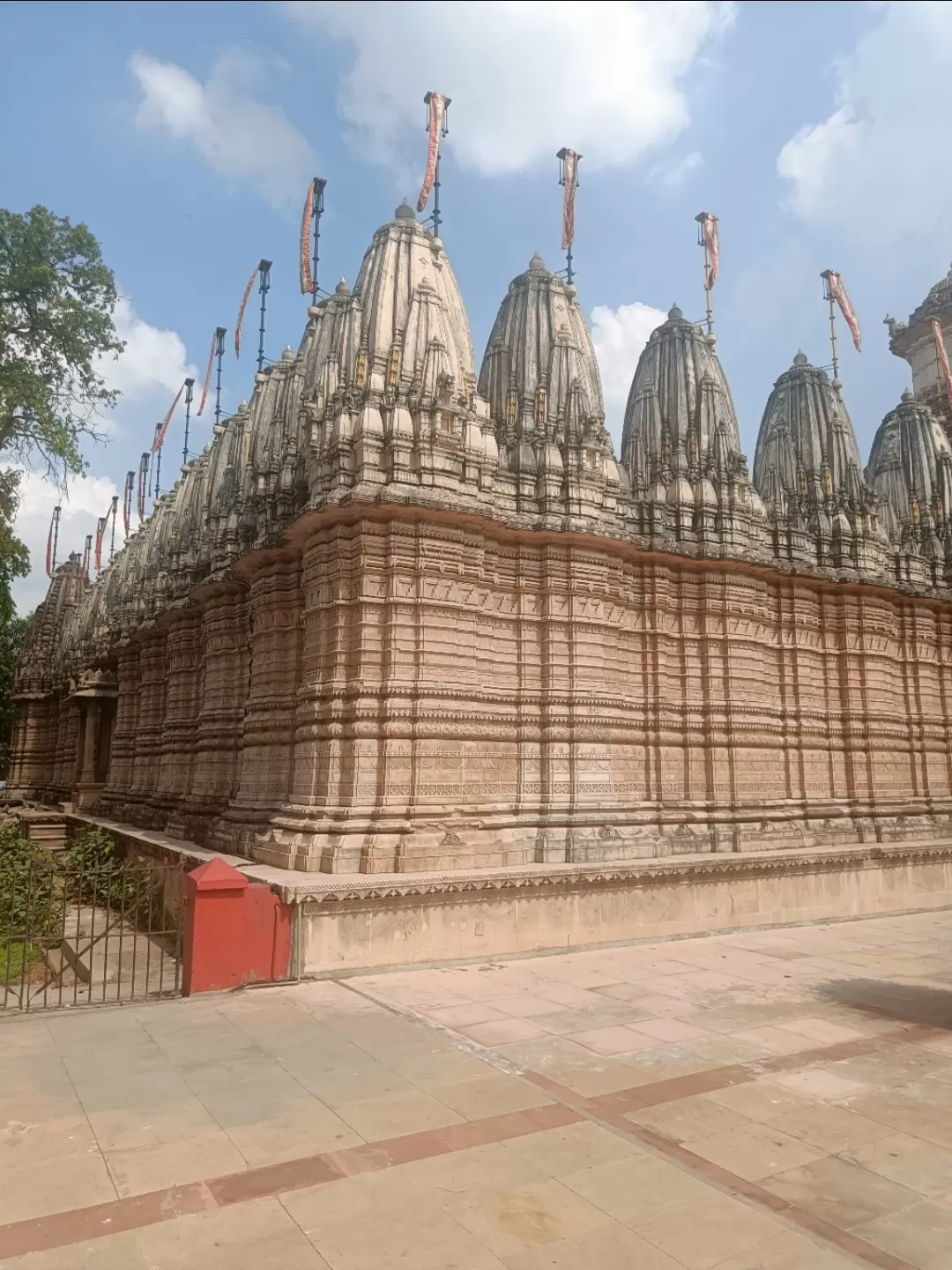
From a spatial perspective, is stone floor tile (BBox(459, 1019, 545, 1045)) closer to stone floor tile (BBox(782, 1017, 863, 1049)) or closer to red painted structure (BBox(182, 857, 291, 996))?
stone floor tile (BBox(782, 1017, 863, 1049))

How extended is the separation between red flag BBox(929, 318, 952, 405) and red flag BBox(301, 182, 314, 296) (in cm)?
2166

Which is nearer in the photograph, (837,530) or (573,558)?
(573,558)

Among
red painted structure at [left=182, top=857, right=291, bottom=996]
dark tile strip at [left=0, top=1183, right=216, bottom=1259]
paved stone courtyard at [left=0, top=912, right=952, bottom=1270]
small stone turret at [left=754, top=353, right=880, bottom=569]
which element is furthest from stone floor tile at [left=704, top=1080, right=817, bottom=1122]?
small stone turret at [left=754, top=353, right=880, bottom=569]

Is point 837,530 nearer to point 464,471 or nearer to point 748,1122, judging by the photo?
point 464,471

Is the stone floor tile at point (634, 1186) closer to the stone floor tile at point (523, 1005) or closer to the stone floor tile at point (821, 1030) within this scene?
the stone floor tile at point (821, 1030)

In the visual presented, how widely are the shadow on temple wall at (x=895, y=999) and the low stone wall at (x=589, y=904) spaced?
3739 mm

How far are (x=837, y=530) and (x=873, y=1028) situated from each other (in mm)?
15666

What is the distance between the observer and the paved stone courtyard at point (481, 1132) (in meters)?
4.88

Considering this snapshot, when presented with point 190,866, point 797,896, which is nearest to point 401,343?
point 190,866

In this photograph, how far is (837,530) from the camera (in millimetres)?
22406

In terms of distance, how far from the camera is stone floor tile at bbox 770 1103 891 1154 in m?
6.24

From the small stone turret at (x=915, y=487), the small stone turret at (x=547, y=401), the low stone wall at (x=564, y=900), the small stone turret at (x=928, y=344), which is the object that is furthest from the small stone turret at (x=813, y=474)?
the small stone turret at (x=928, y=344)

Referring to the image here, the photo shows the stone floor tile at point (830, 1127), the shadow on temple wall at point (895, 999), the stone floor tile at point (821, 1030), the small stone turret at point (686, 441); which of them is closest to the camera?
the stone floor tile at point (830, 1127)

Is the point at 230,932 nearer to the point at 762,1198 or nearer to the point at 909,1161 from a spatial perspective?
the point at 762,1198
